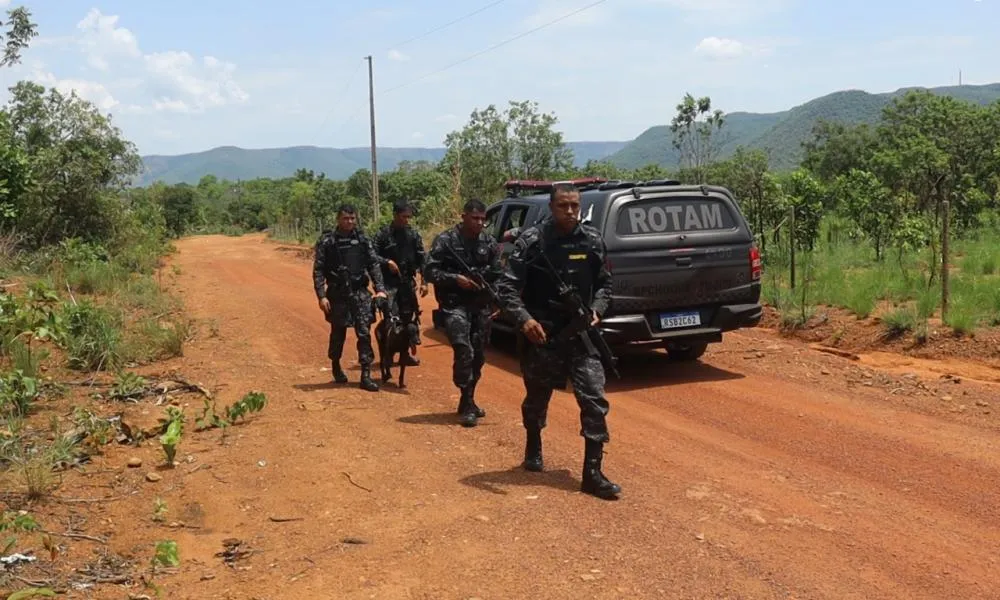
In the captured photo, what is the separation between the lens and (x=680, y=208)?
8.26 metres

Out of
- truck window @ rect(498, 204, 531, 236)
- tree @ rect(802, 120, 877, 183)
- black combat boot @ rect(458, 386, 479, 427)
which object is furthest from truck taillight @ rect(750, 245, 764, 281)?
tree @ rect(802, 120, 877, 183)

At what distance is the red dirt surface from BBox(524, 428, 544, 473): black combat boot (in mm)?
103

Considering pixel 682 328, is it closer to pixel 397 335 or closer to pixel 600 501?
pixel 397 335

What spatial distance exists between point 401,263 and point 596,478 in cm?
390

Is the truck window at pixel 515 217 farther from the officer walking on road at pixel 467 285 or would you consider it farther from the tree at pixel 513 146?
the tree at pixel 513 146

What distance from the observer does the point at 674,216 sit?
26.9ft

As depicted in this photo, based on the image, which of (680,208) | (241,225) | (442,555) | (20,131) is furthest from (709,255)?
(241,225)

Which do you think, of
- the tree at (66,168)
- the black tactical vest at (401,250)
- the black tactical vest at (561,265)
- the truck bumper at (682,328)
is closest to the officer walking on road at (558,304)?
the black tactical vest at (561,265)

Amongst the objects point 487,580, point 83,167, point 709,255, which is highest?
point 83,167

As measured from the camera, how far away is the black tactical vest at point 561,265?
5.33 m

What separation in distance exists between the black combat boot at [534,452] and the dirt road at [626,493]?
0.08 m

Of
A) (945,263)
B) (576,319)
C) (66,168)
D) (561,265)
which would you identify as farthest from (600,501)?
(66,168)

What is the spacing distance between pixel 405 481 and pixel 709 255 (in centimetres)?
404

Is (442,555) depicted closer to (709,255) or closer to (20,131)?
(709,255)
